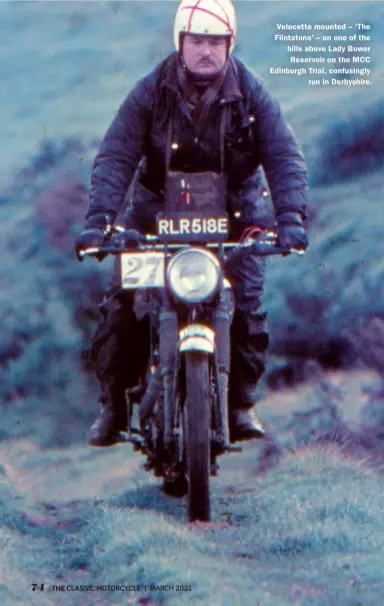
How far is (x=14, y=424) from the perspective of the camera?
265 inches

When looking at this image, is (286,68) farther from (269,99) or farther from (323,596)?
(323,596)

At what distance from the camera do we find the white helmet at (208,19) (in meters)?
5.23

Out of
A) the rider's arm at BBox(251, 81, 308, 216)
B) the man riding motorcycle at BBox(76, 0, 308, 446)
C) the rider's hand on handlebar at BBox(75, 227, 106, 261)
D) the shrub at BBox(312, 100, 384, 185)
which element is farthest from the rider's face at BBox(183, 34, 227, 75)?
the shrub at BBox(312, 100, 384, 185)

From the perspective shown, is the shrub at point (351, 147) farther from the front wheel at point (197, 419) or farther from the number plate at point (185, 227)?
the front wheel at point (197, 419)

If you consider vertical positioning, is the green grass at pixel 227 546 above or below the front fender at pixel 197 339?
below

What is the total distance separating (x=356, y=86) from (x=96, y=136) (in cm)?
165

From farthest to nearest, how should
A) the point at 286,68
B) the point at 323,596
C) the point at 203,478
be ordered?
the point at 286,68, the point at 203,478, the point at 323,596

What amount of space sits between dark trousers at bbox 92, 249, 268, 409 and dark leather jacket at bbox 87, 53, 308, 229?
374 mm

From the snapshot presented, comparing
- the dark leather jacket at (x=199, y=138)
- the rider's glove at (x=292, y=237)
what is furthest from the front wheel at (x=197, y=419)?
the dark leather jacket at (x=199, y=138)

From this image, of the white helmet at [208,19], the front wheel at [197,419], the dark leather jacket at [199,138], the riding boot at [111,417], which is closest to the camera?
the front wheel at [197,419]

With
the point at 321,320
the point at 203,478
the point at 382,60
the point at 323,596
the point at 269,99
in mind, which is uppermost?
the point at 382,60

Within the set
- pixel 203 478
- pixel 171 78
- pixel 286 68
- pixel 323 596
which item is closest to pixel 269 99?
pixel 171 78

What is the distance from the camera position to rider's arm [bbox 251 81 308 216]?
5.36m

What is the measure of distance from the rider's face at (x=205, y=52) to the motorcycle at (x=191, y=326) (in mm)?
766
